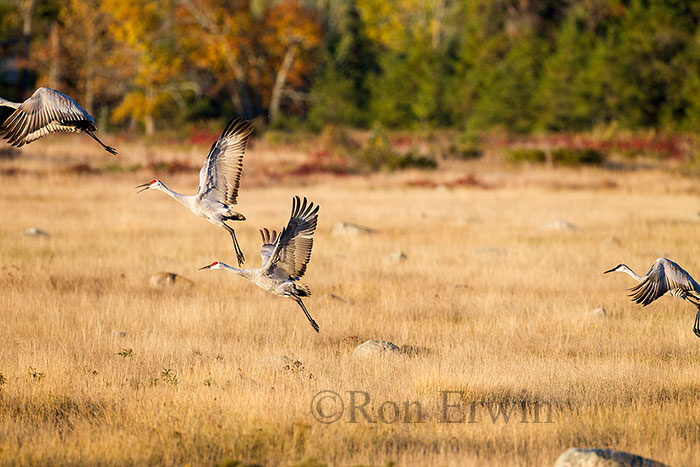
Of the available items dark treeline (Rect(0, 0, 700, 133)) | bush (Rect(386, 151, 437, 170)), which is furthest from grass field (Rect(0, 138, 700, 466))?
dark treeline (Rect(0, 0, 700, 133))

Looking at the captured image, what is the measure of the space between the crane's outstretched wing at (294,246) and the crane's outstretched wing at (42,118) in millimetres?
1913

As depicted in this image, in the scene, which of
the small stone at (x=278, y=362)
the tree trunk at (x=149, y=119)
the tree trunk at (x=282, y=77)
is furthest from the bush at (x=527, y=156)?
the small stone at (x=278, y=362)

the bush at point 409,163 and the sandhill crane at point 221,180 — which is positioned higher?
the bush at point 409,163

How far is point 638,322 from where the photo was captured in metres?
11.3

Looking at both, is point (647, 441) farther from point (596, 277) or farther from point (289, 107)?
point (289, 107)

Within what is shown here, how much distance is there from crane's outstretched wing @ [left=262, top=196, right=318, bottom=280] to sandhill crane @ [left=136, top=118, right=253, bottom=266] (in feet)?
1.48

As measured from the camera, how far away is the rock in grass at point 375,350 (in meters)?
9.28

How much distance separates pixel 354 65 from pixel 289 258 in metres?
59.0

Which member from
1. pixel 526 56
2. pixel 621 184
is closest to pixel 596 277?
pixel 621 184

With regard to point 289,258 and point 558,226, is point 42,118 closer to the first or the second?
point 289,258

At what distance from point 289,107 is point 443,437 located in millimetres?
58927

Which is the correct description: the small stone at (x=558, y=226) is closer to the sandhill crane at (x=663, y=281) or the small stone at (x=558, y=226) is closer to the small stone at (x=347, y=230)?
the small stone at (x=347, y=230)

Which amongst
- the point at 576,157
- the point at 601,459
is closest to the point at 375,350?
the point at 601,459

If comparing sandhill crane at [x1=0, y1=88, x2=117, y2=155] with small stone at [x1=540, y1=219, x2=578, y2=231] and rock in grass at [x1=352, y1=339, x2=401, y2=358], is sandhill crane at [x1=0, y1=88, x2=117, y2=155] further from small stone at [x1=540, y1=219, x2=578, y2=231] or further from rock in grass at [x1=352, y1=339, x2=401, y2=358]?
small stone at [x1=540, y1=219, x2=578, y2=231]
